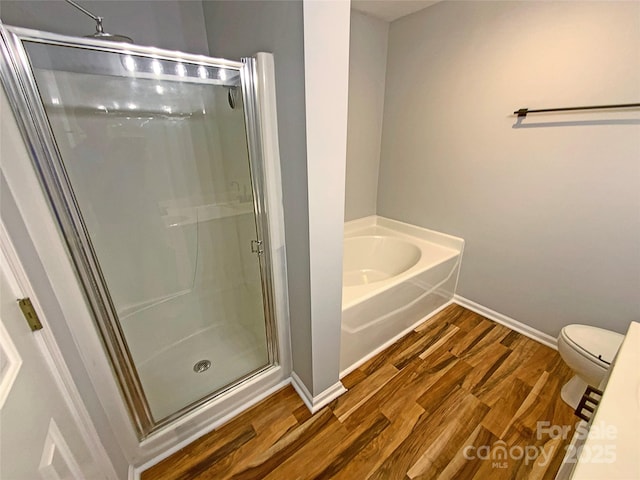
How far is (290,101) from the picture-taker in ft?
3.09

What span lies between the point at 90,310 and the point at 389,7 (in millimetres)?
2577

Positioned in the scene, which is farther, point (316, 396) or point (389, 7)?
point (389, 7)

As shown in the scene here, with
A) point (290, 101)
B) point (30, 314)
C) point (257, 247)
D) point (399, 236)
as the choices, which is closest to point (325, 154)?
point (290, 101)

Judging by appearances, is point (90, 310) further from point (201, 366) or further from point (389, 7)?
point (389, 7)

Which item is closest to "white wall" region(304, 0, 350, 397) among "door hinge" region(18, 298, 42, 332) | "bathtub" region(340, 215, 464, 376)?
"bathtub" region(340, 215, 464, 376)

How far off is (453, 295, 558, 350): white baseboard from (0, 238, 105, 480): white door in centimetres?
244

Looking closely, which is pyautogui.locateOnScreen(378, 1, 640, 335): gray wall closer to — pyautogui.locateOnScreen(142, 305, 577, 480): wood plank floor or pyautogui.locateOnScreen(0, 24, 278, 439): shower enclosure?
pyautogui.locateOnScreen(142, 305, 577, 480): wood plank floor

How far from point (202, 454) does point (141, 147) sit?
1.70 metres

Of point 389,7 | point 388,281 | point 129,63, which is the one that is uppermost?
point 389,7

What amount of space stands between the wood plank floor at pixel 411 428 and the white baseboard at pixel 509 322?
134 mm

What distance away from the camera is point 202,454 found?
3.91 ft

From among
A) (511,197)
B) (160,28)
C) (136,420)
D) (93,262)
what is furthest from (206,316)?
(511,197)

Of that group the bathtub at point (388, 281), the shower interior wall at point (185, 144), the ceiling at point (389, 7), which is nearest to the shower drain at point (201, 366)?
the shower interior wall at point (185, 144)

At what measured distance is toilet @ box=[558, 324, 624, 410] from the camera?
1.21 m
